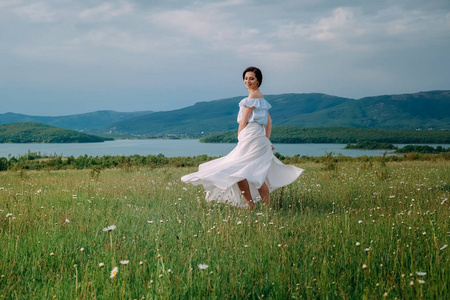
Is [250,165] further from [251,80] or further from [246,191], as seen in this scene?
[251,80]

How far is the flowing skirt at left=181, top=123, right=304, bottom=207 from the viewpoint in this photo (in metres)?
7.27

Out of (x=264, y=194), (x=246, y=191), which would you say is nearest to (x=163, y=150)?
(x=264, y=194)

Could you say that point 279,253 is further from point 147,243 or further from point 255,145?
point 255,145

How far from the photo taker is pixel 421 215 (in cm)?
596

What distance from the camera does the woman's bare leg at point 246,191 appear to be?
751 cm

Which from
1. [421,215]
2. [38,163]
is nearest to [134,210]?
[421,215]

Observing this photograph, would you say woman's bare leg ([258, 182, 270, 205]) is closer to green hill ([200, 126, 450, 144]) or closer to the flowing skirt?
the flowing skirt

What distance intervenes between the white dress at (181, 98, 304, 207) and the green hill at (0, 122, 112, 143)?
93.8 meters

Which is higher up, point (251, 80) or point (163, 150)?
point (251, 80)

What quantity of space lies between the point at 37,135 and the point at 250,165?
332 feet

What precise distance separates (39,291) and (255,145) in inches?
200

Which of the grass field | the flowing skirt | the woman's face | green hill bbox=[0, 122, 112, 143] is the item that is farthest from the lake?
green hill bbox=[0, 122, 112, 143]

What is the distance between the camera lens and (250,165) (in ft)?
24.8

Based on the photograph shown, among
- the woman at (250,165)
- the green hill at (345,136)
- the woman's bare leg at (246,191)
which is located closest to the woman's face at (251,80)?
the woman at (250,165)
